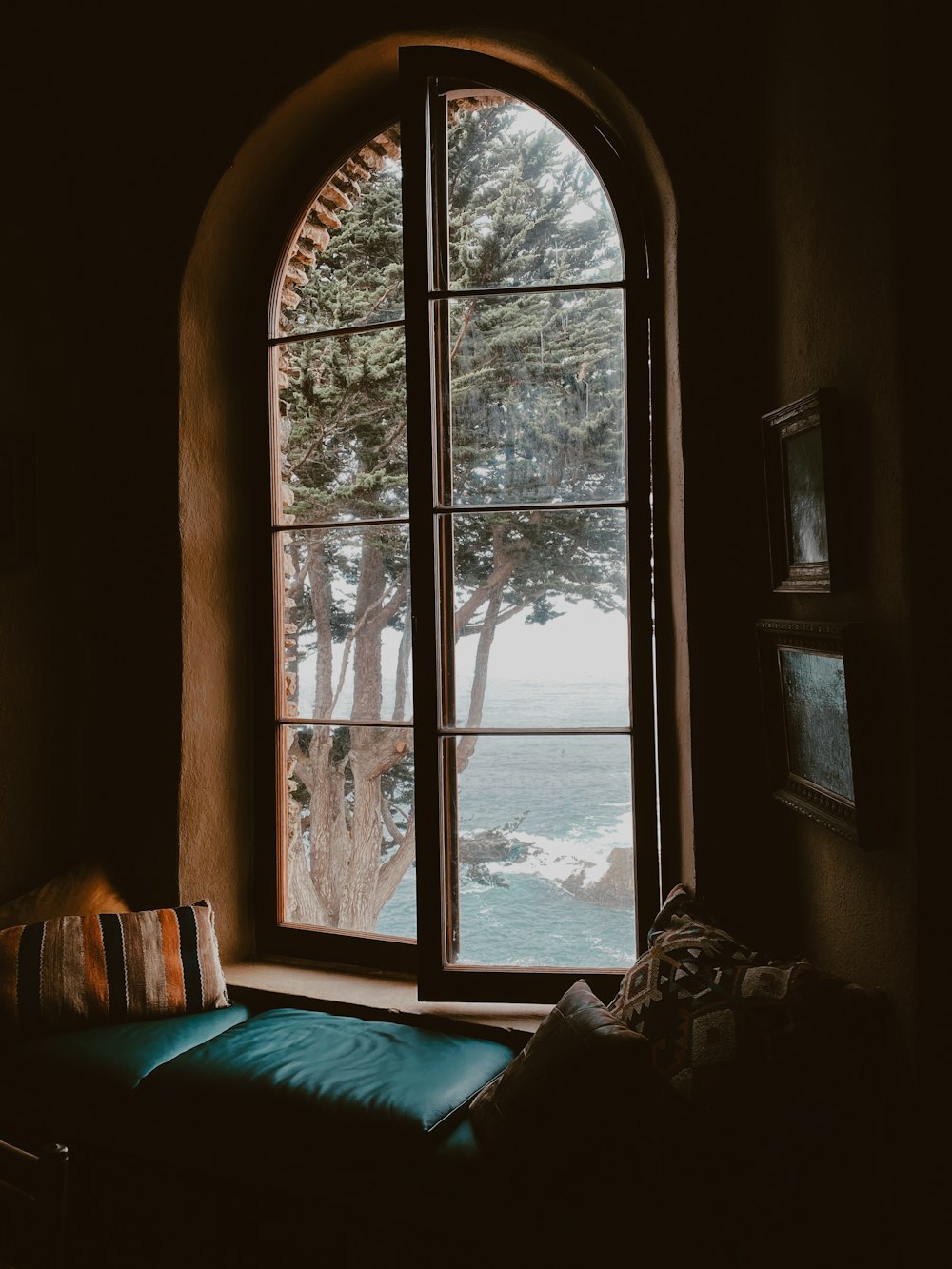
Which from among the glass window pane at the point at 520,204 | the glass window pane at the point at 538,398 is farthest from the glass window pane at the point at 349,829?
the glass window pane at the point at 520,204

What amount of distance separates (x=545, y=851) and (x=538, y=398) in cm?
115

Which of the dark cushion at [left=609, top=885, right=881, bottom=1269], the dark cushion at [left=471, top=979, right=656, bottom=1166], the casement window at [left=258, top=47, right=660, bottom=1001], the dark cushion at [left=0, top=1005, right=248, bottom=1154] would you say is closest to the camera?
the dark cushion at [left=609, top=885, right=881, bottom=1269]

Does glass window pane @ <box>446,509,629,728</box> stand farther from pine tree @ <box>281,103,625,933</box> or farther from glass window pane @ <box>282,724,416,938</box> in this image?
glass window pane @ <box>282,724,416,938</box>

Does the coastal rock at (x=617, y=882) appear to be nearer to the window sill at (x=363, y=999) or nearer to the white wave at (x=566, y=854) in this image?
the white wave at (x=566, y=854)

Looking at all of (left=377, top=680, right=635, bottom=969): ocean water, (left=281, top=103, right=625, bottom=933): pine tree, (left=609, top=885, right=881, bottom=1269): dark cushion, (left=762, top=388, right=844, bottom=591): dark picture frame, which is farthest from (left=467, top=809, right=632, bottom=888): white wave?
(left=762, top=388, right=844, bottom=591): dark picture frame

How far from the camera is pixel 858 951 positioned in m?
1.72

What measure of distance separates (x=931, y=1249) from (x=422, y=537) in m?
1.76

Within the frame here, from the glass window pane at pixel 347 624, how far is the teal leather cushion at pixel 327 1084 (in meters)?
Result: 0.83

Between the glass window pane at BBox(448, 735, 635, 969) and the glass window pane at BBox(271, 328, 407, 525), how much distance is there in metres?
0.76

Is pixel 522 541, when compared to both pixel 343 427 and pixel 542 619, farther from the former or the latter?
pixel 343 427

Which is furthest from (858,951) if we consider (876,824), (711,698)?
(711,698)

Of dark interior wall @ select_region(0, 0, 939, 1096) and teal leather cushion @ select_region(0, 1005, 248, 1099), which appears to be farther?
teal leather cushion @ select_region(0, 1005, 248, 1099)

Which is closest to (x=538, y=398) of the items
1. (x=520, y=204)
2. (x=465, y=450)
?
(x=465, y=450)

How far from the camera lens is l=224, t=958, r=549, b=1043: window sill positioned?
7.61ft
